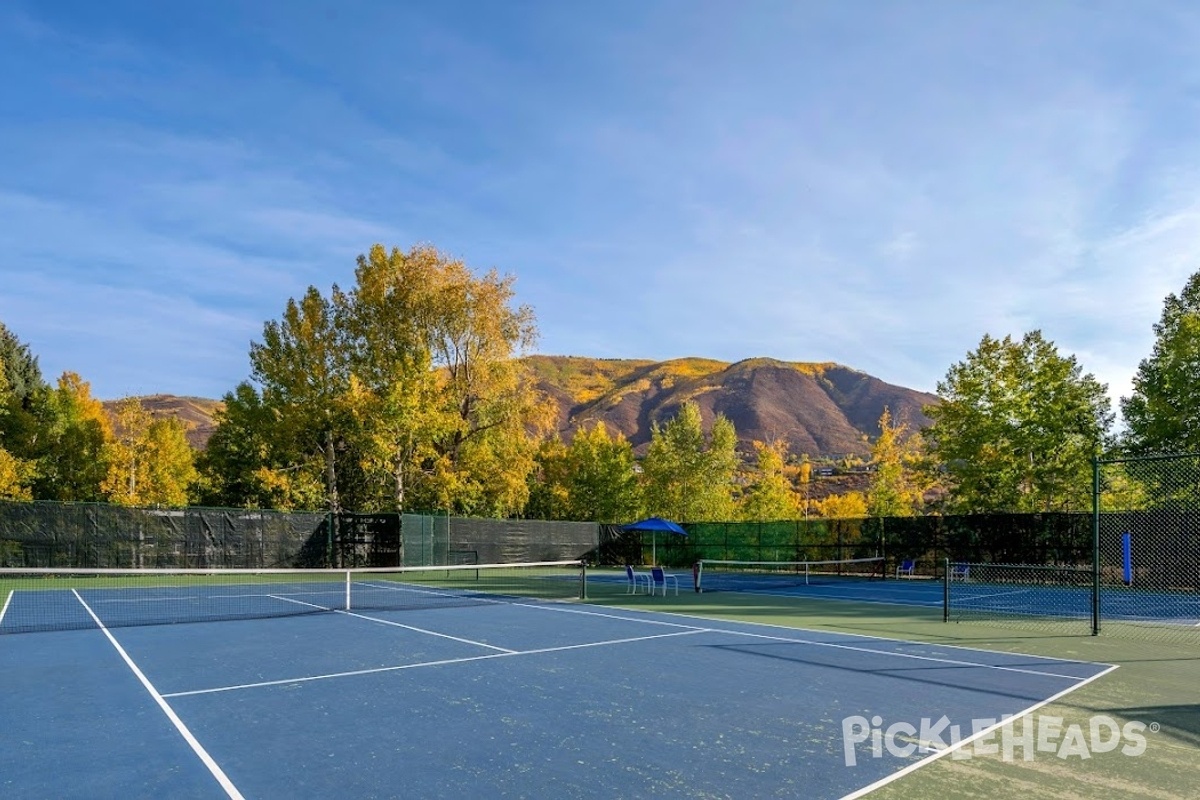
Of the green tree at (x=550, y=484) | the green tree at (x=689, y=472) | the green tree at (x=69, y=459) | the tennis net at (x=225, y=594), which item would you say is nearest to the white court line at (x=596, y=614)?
the tennis net at (x=225, y=594)

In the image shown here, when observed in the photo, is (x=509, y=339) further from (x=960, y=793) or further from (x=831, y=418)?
(x=831, y=418)

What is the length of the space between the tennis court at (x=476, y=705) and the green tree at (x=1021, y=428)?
25560 mm

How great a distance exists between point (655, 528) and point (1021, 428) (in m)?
16.9

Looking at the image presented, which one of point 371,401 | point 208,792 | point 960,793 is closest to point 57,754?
point 208,792

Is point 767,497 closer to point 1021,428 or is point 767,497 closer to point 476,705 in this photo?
point 1021,428

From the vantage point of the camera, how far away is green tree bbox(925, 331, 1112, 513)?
3450cm

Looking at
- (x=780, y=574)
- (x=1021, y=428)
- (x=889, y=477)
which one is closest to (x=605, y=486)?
(x=889, y=477)

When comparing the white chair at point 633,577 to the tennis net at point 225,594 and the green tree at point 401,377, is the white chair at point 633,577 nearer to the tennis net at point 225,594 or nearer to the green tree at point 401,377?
the tennis net at point 225,594

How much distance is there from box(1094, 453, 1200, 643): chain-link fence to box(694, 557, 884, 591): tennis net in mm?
7099

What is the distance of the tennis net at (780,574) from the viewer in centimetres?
2447

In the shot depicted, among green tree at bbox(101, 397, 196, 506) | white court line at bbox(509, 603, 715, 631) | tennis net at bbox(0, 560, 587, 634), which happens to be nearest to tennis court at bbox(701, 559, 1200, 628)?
white court line at bbox(509, 603, 715, 631)

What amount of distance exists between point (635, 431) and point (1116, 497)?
150370 millimetres

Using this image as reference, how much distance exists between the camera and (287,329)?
135 ft

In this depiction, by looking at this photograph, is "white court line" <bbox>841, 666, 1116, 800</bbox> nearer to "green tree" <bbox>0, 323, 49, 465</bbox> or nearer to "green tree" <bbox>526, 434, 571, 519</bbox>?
"green tree" <bbox>526, 434, 571, 519</bbox>
